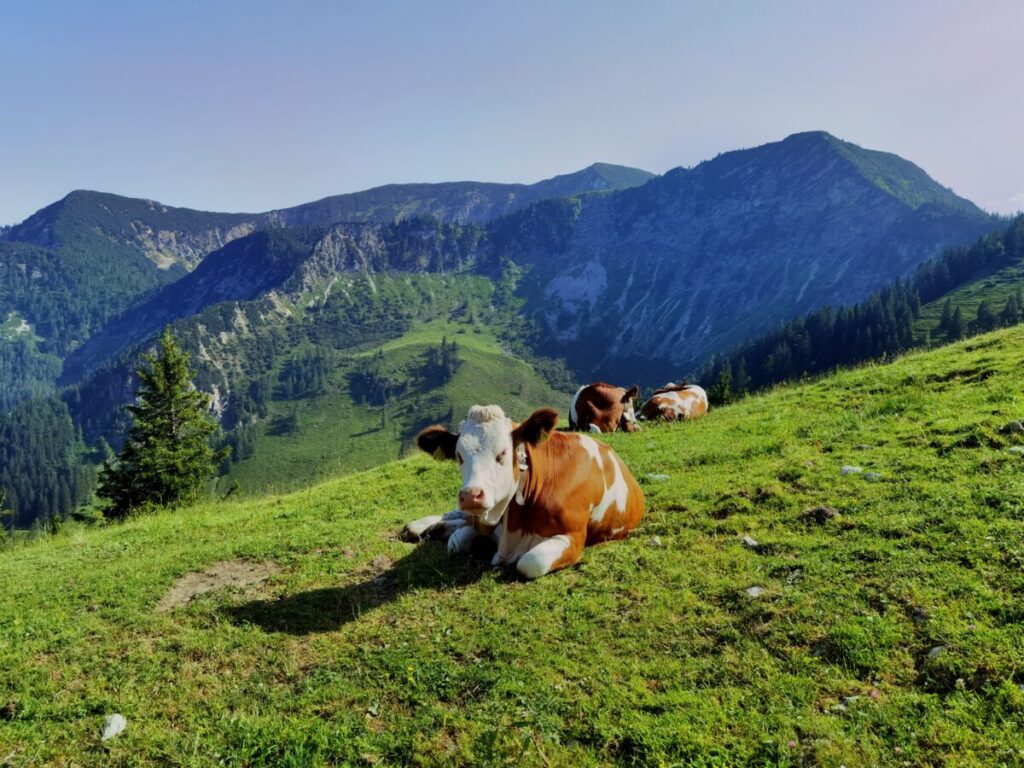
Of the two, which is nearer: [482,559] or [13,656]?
[13,656]

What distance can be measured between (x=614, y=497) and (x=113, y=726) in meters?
7.10

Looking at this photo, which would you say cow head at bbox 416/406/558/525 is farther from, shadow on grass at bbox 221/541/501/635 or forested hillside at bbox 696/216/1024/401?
forested hillside at bbox 696/216/1024/401

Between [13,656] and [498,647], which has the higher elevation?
[13,656]

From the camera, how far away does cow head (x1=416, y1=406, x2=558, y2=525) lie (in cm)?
748

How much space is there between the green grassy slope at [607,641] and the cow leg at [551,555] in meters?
0.21

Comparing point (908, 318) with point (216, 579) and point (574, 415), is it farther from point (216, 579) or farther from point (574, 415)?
point (216, 579)

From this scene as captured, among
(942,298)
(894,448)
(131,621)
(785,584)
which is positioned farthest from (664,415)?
(942,298)

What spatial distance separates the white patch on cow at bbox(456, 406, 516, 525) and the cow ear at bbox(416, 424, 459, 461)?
0.40 metres

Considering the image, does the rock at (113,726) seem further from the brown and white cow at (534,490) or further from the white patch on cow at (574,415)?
the white patch on cow at (574,415)

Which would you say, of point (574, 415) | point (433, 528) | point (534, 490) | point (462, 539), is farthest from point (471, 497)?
point (574, 415)

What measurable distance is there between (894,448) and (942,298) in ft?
633

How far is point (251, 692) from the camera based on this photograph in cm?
569

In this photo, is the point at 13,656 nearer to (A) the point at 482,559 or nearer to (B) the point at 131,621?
(B) the point at 131,621

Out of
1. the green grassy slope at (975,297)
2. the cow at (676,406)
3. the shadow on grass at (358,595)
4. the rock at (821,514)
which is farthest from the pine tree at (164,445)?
the green grassy slope at (975,297)
